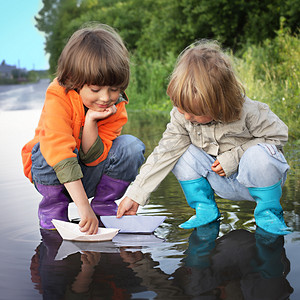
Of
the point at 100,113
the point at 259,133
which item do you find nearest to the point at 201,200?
the point at 259,133

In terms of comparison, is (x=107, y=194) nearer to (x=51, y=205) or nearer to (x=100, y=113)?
(x=51, y=205)

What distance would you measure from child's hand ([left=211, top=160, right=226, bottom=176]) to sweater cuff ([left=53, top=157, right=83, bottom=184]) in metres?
0.67

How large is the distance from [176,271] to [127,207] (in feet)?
2.37

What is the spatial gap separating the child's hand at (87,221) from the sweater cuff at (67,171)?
15 centimetres

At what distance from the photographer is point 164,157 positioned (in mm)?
2836

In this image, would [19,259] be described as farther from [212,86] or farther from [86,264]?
[212,86]

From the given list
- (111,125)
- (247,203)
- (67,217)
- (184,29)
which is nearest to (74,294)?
(67,217)

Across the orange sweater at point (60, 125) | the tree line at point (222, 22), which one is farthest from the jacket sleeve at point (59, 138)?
the tree line at point (222, 22)

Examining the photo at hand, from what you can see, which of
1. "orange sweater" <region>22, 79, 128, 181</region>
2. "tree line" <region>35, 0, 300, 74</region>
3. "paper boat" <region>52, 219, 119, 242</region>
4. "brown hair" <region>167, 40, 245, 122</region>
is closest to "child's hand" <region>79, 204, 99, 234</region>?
"paper boat" <region>52, 219, 119, 242</region>

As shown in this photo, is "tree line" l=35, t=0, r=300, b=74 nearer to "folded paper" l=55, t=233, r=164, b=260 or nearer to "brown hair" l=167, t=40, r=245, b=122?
"brown hair" l=167, t=40, r=245, b=122

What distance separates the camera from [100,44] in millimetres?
2713

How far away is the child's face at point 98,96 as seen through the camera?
8.81 ft

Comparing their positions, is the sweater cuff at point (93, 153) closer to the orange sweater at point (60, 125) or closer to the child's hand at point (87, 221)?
the orange sweater at point (60, 125)

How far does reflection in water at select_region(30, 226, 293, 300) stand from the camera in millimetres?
1886
